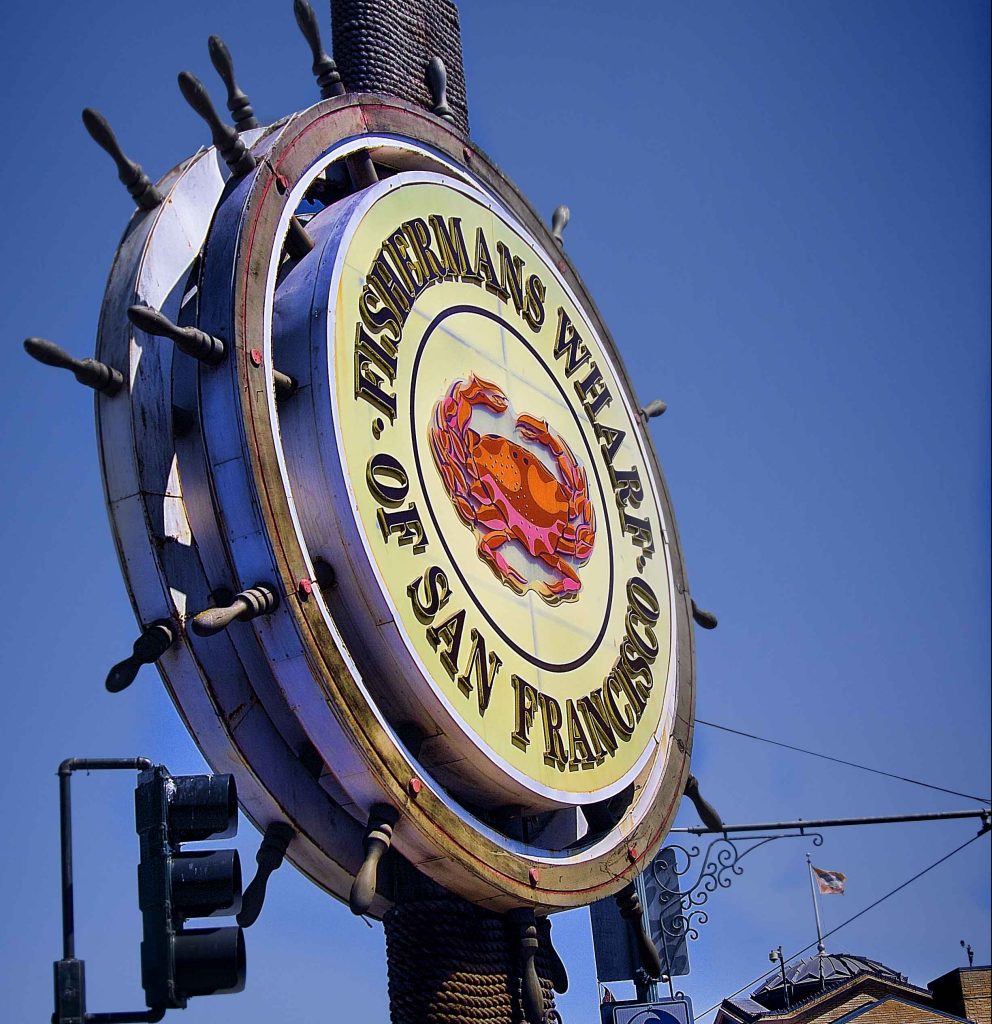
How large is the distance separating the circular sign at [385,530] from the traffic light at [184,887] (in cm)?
197

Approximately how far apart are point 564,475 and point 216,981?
5656 mm

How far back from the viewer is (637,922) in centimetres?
→ 954

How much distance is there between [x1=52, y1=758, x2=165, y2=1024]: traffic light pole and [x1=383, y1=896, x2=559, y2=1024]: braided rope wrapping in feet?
9.64

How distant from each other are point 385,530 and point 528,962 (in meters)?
2.29

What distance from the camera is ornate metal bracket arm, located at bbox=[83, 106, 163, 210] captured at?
8305 mm

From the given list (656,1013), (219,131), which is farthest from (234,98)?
(656,1013)

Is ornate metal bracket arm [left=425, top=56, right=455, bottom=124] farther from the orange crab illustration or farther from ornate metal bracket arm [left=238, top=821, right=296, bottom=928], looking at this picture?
ornate metal bracket arm [left=238, top=821, right=296, bottom=928]

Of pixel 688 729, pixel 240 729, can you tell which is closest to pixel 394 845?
pixel 240 729

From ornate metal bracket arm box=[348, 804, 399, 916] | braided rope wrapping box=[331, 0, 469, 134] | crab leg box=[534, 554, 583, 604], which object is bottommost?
ornate metal bracket arm box=[348, 804, 399, 916]

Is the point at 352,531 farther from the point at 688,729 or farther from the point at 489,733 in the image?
the point at 688,729

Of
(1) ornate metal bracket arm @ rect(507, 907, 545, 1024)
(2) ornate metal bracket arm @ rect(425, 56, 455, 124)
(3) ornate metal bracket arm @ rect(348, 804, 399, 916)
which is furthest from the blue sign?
(2) ornate metal bracket arm @ rect(425, 56, 455, 124)

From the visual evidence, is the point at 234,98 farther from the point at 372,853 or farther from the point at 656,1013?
the point at 656,1013

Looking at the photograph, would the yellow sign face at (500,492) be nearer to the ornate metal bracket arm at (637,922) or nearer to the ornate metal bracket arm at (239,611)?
the ornate metal bracket arm at (637,922)

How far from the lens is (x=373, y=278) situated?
29.7 ft
